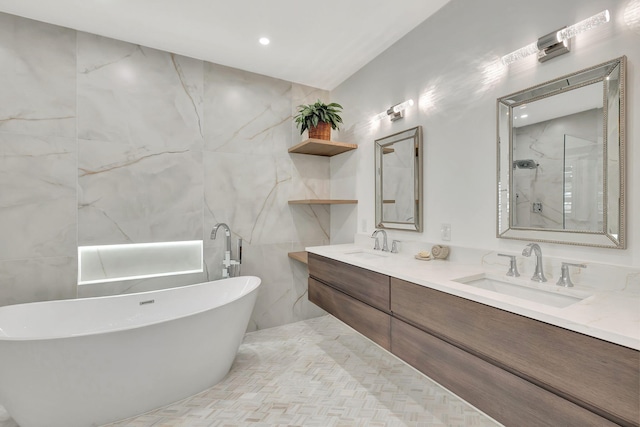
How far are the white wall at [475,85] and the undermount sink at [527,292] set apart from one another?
0.22m

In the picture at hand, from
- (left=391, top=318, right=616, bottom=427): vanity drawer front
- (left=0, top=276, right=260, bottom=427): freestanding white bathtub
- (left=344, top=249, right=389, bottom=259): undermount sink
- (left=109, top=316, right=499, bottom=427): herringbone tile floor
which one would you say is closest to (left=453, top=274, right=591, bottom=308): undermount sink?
(left=391, top=318, right=616, bottom=427): vanity drawer front

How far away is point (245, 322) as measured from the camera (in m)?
2.18

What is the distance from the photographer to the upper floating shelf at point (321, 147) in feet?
8.89

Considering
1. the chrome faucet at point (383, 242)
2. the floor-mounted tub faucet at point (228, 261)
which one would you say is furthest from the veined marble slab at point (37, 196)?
the chrome faucet at point (383, 242)

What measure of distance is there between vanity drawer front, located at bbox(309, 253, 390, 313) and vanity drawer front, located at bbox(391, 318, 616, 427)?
204 millimetres

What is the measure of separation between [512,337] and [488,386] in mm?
236

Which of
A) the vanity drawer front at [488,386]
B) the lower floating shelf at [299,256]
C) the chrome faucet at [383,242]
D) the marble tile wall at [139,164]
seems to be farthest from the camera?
the lower floating shelf at [299,256]

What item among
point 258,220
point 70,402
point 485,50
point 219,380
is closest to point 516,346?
point 485,50

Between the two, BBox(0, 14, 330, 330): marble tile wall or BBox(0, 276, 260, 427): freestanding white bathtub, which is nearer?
BBox(0, 276, 260, 427): freestanding white bathtub

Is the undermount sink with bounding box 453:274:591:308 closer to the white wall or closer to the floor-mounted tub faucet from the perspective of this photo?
the white wall

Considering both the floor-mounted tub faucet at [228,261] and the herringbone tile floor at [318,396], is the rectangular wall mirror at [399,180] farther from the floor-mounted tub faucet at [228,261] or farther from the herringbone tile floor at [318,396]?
the floor-mounted tub faucet at [228,261]

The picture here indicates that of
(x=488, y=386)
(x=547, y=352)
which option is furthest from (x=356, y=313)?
(x=547, y=352)

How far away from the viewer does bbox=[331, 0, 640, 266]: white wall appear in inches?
48.5

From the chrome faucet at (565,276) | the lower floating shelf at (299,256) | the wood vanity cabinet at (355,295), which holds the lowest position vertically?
the wood vanity cabinet at (355,295)
